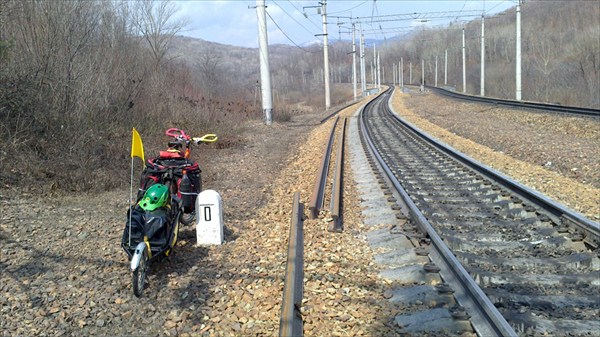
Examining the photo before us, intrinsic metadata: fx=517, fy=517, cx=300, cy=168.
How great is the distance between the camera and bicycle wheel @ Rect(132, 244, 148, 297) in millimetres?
4668

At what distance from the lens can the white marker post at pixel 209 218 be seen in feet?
20.3

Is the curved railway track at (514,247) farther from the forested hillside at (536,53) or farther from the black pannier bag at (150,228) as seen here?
the forested hillside at (536,53)

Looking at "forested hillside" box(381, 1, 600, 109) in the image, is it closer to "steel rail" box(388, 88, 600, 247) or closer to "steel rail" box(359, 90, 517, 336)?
"steel rail" box(388, 88, 600, 247)

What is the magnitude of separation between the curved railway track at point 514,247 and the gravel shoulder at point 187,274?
2.53 feet

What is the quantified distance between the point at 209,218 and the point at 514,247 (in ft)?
11.6

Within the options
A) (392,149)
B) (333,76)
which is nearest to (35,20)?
(392,149)

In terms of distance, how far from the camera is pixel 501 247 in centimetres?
580

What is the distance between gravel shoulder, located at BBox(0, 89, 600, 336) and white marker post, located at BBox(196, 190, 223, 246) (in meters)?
0.15

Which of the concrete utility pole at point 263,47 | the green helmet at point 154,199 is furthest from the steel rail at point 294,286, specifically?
the concrete utility pole at point 263,47

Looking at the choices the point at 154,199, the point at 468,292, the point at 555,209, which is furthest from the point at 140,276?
the point at 555,209

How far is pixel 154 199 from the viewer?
5.46 m

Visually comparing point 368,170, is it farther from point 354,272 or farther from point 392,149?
point 354,272

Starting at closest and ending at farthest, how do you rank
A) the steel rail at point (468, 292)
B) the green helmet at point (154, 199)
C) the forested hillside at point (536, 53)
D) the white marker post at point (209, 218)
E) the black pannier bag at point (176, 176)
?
1. the steel rail at point (468, 292)
2. the green helmet at point (154, 199)
3. the white marker post at point (209, 218)
4. the black pannier bag at point (176, 176)
5. the forested hillside at point (536, 53)

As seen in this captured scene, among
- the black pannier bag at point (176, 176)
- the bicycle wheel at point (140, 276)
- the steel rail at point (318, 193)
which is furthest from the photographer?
the steel rail at point (318, 193)
